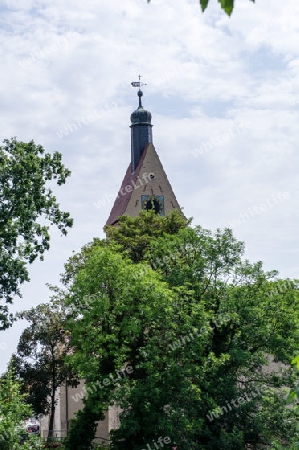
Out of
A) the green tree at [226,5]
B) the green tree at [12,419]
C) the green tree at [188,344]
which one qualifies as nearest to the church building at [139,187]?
the green tree at [188,344]

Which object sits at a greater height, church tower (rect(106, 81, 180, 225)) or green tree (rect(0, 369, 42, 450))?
church tower (rect(106, 81, 180, 225))

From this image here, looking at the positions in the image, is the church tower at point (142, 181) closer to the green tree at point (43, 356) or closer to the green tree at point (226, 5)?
the green tree at point (43, 356)

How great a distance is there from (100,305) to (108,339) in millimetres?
1559

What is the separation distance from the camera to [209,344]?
3106cm

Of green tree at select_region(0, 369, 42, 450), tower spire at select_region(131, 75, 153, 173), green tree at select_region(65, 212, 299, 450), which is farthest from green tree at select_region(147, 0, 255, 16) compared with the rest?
tower spire at select_region(131, 75, 153, 173)

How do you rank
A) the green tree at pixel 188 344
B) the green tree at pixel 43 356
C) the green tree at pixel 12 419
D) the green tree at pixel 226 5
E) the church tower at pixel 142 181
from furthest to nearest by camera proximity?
the church tower at pixel 142 181 < the green tree at pixel 43 356 < the green tree at pixel 188 344 < the green tree at pixel 12 419 < the green tree at pixel 226 5

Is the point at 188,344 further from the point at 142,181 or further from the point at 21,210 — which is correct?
the point at 142,181

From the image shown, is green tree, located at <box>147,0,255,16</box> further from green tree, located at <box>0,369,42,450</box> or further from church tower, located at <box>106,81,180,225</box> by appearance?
church tower, located at <box>106,81,180,225</box>

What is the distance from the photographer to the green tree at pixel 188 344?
27672mm

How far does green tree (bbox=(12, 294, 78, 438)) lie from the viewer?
151ft

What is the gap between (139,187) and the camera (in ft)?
193

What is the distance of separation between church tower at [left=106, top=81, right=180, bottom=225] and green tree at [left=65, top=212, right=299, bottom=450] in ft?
75.4

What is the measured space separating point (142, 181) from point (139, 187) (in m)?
0.76

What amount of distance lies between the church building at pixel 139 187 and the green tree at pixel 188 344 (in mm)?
23759
